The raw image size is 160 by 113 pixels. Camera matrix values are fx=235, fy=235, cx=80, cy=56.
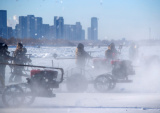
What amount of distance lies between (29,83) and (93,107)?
75.9 inches

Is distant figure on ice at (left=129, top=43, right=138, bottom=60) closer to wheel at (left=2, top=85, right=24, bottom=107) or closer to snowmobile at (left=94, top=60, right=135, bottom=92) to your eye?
snowmobile at (left=94, top=60, right=135, bottom=92)

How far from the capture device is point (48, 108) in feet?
21.4

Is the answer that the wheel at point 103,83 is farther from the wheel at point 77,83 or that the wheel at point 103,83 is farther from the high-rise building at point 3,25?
the high-rise building at point 3,25

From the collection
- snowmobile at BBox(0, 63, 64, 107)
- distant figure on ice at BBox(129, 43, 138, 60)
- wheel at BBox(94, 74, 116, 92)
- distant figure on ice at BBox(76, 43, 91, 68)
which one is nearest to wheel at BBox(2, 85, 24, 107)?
snowmobile at BBox(0, 63, 64, 107)

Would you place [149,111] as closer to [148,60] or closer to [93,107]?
[93,107]

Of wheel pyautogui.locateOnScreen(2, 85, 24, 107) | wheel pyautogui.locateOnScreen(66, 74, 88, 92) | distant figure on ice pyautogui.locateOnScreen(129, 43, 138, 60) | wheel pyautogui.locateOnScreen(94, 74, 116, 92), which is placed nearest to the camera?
wheel pyautogui.locateOnScreen(2, 85, 24, 107)

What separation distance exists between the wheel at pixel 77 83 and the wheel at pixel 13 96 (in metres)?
2.59

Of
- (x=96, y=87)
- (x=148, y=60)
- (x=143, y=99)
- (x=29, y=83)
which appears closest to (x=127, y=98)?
(x=143, y=99)

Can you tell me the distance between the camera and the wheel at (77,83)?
878cm

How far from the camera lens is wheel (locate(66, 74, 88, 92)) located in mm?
8781

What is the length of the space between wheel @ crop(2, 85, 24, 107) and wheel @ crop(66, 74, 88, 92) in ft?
8.51

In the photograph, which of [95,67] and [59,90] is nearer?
[59,90]

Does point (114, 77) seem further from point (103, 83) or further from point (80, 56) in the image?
point (80, 56)

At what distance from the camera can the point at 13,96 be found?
6.52m
